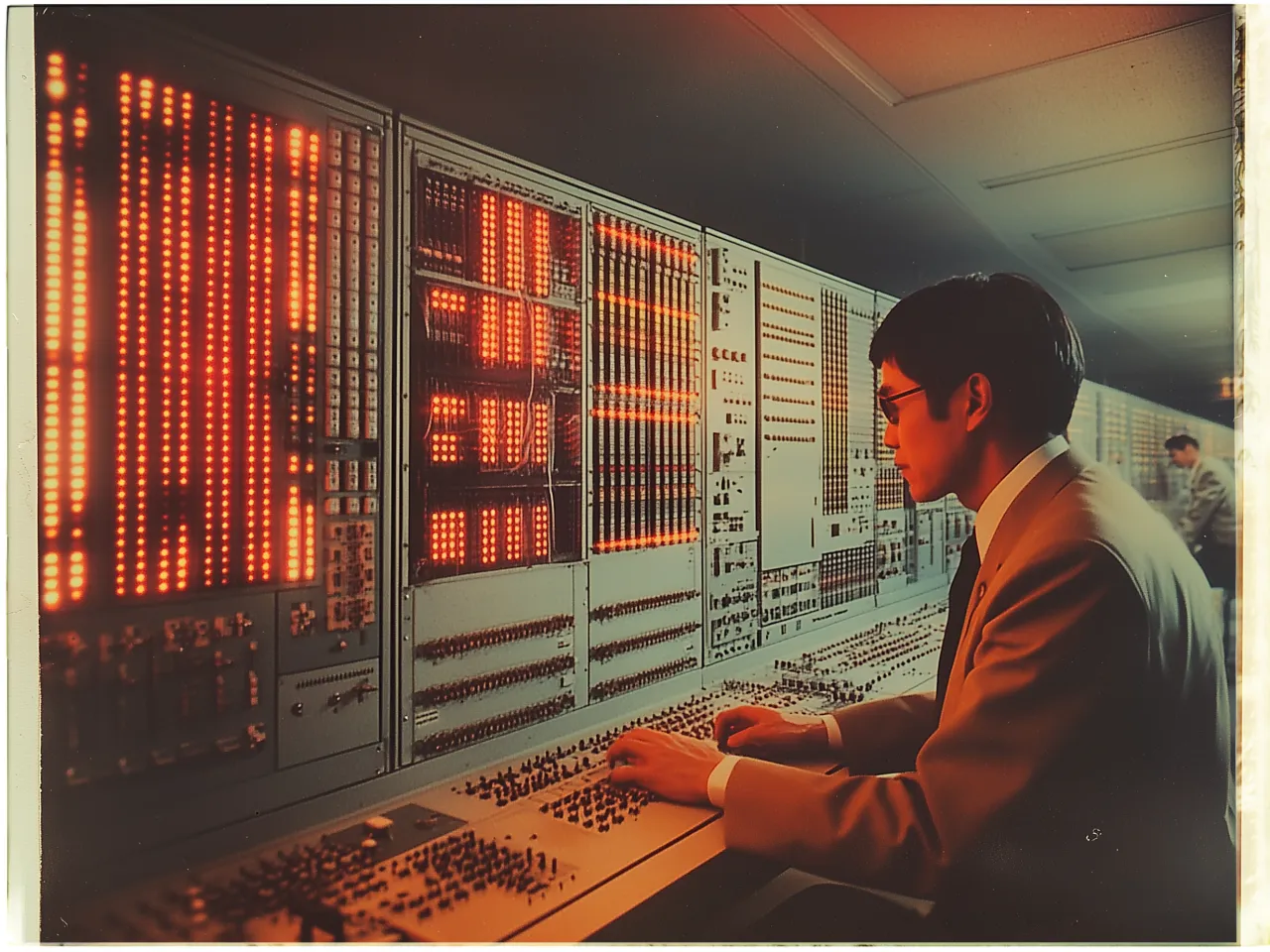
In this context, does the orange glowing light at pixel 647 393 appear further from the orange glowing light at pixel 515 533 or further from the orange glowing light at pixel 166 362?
the orange glowing light at pixel 166 362

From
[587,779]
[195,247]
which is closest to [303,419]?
[195,247]

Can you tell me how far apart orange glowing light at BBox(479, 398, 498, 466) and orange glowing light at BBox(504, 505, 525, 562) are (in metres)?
0.12

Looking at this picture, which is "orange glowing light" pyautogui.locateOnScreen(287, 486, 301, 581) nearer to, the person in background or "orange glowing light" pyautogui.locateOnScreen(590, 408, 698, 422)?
"orange glowing light" pyautogui.locateOnScreen(590, 408, 698, 422)

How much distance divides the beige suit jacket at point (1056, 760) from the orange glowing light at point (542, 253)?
44.8 inches

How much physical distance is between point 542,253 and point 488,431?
452mm

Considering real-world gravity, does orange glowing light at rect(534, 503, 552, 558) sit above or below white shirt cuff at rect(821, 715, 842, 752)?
above

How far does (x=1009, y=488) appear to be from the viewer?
5.83 feet

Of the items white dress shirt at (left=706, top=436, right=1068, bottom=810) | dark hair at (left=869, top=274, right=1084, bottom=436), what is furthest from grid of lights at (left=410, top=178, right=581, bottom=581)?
dark hair at (left=869, top=274, right=1084, bottom=436)

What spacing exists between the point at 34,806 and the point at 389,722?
58 cm

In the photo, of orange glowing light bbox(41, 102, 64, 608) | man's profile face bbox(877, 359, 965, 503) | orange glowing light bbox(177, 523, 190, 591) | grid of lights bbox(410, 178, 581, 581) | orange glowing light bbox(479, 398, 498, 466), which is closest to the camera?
orange glowing light bbox(41, 102, 64, 608)

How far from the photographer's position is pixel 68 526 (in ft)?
4.12

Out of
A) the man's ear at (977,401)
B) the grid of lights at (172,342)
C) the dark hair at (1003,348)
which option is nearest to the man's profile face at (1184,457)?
the dark hair at (1003,348)

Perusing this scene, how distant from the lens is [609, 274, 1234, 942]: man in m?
1.47

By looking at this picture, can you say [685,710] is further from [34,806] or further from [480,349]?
[34,806]
